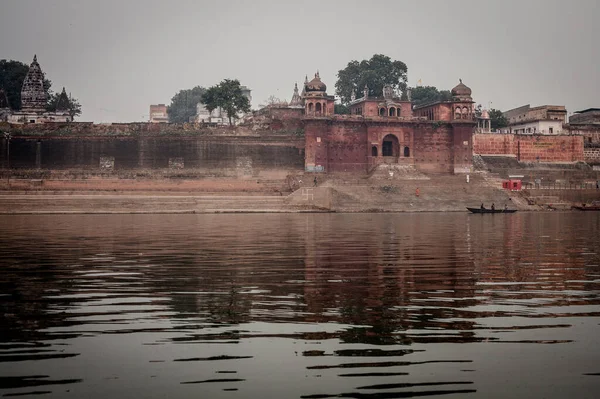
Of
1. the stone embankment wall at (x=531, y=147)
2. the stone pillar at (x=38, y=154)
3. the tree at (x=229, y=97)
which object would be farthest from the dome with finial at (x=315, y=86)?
the stone pillar at (x=38, y=154)

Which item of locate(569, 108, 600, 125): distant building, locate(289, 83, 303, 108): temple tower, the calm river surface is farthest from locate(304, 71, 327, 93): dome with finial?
the calm river surface

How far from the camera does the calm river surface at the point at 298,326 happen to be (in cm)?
535

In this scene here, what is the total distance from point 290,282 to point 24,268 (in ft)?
15.9

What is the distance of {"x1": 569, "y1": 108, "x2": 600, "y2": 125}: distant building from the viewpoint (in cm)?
6981

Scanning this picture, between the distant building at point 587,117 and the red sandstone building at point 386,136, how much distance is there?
19.2 metres

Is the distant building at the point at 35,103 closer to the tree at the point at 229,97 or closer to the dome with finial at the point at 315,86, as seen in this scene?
the tree at the point at 229,97

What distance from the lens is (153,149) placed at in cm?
5234

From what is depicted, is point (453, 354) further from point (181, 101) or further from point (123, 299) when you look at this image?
point (181, 101)

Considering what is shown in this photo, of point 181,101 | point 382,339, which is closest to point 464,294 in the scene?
point 382,339

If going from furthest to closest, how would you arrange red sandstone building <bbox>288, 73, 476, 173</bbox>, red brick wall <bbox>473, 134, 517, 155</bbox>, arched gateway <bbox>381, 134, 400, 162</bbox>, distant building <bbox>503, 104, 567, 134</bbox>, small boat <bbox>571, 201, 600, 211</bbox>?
1. distant building <bbox>503, 104, 567, 134</bbox>
2. red brick wall <bbox>473, 134, 517, 155</bbox>
3. arched gateway <bbox>381, 134, 400, 162</bbox>
4. red sandstone building <bbox>288, 73, 476, 173</bbox>
5. small boat <bbox>571, 201, 600, 211</bbox>

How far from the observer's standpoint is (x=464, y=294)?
31.3 ft

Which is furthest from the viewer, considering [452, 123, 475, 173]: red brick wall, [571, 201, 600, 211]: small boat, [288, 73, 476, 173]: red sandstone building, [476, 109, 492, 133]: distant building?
[476, 109, 492, 133]: distant building

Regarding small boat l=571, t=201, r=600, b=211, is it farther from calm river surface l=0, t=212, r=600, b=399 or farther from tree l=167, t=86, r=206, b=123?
tree l=167, t=86, r=206, b=123

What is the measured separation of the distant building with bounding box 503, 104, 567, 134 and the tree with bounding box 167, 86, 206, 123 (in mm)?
56232
